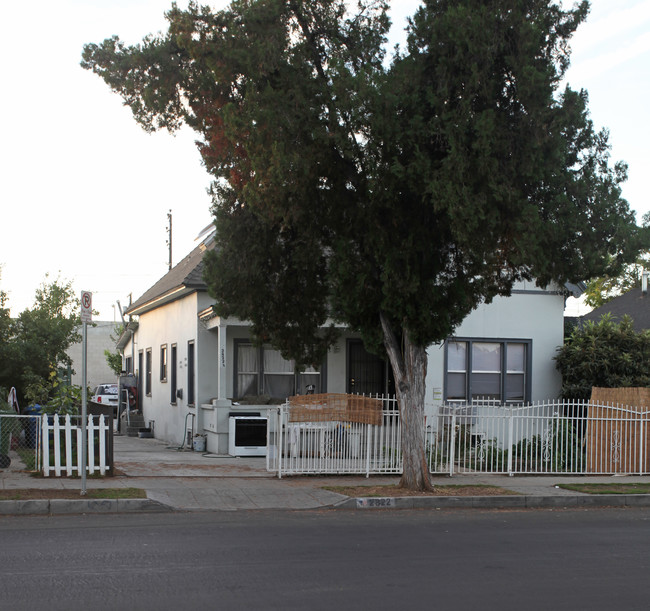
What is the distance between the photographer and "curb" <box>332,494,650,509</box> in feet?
40.9

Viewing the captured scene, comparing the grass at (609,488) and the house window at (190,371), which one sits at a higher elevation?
the house window at (190,371)

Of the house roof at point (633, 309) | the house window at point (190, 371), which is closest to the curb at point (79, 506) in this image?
the house window at point (190, 371)

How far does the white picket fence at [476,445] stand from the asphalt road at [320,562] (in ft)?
11.4

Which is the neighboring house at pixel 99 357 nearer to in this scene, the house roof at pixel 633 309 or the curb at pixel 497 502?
the house roof at pixel 633 309

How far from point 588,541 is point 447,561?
2.39 m

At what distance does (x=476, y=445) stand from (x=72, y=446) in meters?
7.70

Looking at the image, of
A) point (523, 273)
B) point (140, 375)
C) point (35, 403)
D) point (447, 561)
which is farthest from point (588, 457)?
point (140, 375)

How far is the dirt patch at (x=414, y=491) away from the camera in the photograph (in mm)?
12983

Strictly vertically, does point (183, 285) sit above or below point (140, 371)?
above

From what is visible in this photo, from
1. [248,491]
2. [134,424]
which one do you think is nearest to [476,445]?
[248,491]

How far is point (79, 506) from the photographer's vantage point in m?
11.4

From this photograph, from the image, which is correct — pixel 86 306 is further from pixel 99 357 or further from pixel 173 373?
pixel 99 357

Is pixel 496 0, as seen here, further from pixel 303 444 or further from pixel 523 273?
pixel 303 444

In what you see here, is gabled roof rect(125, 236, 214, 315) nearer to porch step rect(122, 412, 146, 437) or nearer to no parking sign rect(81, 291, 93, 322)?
porch step rect(122, 412, 146, 437)
